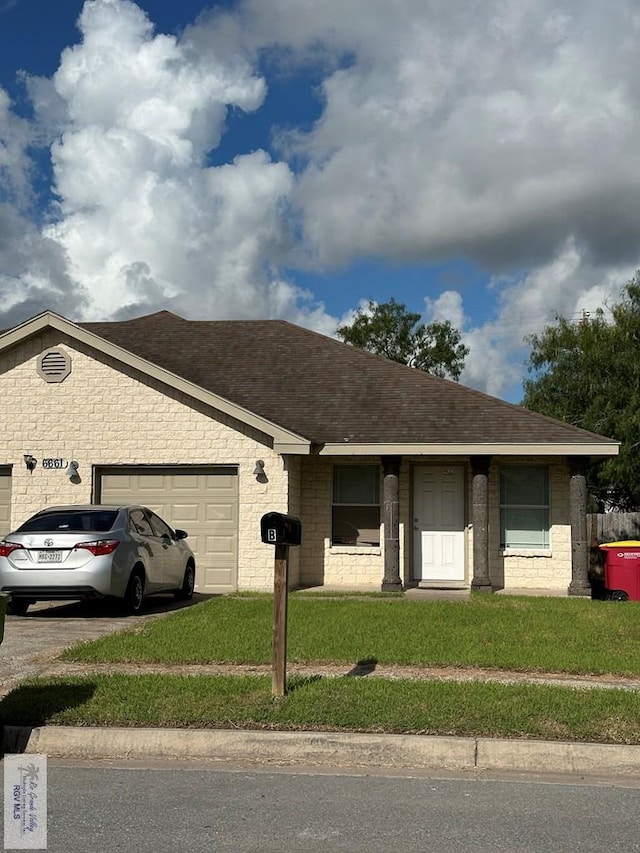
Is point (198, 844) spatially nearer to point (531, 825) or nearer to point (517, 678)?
point (531, 825)

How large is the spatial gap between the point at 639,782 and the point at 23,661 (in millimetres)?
5953

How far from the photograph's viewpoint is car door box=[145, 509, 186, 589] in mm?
14492

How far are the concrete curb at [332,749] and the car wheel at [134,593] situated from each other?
20.0 feet

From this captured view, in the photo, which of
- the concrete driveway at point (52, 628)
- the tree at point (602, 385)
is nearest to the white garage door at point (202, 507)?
the concrete driveway at point (52, 628)

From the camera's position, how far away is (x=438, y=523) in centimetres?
1830

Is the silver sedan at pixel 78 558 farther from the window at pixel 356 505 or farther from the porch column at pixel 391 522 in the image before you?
the window at pixel 356 505

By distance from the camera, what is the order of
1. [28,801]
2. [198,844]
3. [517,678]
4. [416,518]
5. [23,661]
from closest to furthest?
[198,844], [28,801], [517,678], [23,661], [416,518]

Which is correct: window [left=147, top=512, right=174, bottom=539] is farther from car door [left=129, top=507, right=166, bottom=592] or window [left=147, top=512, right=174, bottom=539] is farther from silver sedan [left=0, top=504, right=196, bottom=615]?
silver sedan [left=0, top=504, right=196, bottom=615]

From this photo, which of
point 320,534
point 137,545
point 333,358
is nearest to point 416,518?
point 320,534

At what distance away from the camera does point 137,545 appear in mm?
13328

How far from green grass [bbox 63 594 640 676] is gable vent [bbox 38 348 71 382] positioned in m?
5.66

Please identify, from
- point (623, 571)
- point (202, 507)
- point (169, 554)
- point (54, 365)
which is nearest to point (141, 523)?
point (169, 554)

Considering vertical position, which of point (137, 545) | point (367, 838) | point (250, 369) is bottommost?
point (367, 838)

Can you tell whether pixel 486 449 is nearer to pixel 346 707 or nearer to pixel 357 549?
pixel 357 549
